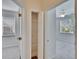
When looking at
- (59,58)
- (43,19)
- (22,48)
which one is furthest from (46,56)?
(43,19)

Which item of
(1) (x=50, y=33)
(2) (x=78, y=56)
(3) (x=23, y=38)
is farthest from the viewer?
(1) (x=50, y=33)

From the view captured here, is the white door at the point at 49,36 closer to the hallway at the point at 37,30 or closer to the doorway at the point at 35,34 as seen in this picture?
the hallway at the point at 37,30

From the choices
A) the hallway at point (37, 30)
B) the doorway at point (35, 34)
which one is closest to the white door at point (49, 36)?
the hallway at point (37, 30)

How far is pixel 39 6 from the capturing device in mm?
4363

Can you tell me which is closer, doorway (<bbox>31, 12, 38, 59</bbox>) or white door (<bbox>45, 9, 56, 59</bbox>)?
white door (<bbox>45, 9, 56, 59</bbox>)

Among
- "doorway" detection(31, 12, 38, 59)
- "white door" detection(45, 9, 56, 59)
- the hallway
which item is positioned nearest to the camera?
the hallway

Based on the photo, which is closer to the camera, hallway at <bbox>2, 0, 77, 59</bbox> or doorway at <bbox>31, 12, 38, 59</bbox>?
hallway at <bbox>2, 0, 77, 59</bbox>

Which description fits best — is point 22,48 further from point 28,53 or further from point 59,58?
point 59,58

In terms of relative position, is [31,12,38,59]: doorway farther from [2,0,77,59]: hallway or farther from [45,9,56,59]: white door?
[45,9,56,59]: white door

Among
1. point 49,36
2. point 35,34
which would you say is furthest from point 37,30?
point 49,36

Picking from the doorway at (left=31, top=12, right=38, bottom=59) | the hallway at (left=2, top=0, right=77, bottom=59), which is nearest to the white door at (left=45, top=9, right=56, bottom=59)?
the hallway at (left=2, top=0, right=77, bottom=59)

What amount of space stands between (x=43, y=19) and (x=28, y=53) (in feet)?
4.67

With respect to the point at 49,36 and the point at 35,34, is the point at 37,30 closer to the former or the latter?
the point at 35,34

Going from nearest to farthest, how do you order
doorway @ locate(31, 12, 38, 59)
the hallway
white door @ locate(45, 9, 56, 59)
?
the hallway < white door @ locate(45, 9, 56, 59) < doorway @ locate(31, 12, 38, 59)
